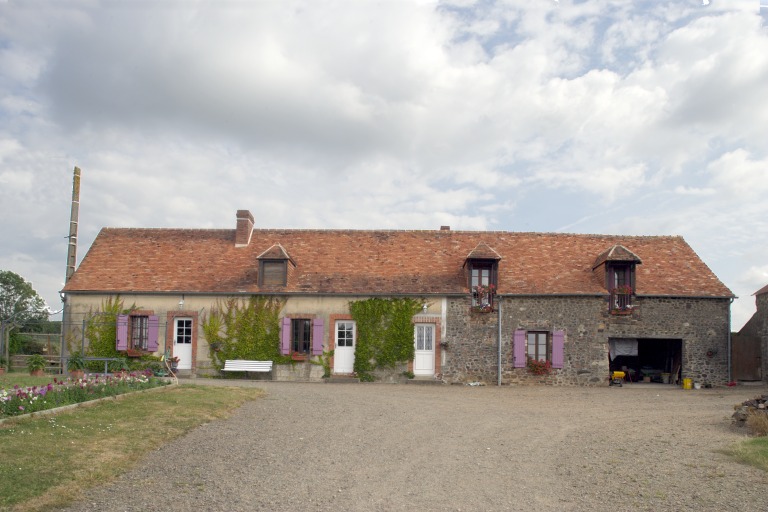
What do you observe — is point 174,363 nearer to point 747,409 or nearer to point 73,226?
point 73,226

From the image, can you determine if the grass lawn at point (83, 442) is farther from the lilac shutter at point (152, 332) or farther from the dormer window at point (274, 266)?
the dormer window at point (274, 266)

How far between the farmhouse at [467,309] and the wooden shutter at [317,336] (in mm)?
35

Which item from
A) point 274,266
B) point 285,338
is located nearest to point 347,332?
point 285,338

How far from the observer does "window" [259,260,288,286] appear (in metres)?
22.4

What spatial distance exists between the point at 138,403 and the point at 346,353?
402 inches

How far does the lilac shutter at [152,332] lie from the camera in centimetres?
2197

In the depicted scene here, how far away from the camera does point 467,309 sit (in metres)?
21.8

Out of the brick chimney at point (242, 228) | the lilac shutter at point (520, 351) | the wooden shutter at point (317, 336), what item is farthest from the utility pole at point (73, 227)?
the lilac shutter at point (520, 351)

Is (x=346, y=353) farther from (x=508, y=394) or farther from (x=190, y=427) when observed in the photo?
(x=190, y=427)

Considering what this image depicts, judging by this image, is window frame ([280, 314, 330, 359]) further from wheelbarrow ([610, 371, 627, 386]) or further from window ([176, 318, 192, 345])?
wheelbarrow ([610, 371, 627, 386])

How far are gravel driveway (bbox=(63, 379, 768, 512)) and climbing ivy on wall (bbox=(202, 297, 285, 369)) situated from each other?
7198 mm

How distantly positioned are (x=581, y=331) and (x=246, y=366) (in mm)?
10990

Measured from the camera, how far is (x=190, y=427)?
422 inches

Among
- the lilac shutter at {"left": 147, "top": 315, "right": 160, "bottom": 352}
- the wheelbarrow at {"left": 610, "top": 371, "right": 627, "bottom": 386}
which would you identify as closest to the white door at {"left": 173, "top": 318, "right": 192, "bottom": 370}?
the lilac shutter at {"left": 147, "top": 315, "right": 160, "bottom": 352}
